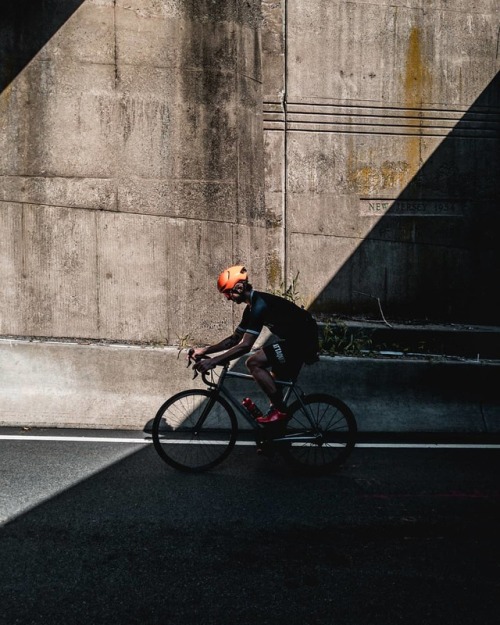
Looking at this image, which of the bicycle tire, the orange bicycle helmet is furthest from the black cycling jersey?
the bicycle tire

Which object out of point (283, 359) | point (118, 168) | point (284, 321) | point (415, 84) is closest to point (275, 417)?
point (283, 359)

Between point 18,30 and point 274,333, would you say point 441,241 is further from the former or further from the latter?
point 18,30

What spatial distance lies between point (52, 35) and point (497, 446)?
329 inches

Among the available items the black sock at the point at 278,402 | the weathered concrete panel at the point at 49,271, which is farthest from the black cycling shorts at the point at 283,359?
the weathered concrete panel at the point at 49,271

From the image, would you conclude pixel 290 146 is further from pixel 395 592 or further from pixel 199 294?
pixel 395 592

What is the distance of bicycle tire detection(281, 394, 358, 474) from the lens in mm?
7238

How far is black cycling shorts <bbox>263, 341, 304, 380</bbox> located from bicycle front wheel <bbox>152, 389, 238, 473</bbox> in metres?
0.66

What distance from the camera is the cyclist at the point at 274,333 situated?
23.4ft

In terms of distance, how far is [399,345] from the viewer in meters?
11.4

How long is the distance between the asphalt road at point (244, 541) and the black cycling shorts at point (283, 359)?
3.40 feet

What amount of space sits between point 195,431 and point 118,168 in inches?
182

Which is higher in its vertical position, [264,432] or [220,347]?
[220,347]

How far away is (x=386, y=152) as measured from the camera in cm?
1236

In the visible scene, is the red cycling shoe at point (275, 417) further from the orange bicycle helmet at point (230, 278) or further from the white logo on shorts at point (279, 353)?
the orange bicycle helmet at point (230, 278)
